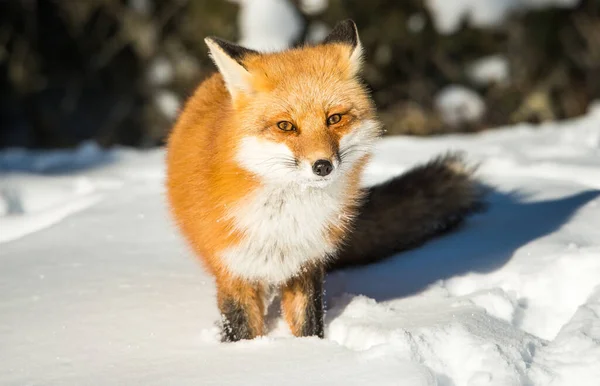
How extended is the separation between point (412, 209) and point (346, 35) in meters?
1.04

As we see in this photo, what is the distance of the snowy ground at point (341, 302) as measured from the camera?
2.54 meters

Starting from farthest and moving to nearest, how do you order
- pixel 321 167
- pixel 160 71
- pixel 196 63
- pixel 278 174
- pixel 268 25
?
1. pixel 160 71
2. pixel 196 63
3. pixel 268 25
4. pixel 278 174
5. pixel 321 167

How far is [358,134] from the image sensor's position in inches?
108

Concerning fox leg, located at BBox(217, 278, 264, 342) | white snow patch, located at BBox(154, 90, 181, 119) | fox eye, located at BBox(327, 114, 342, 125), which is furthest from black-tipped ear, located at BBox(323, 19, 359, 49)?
white snow patch, located at BBox(154, 90, 181, 119)

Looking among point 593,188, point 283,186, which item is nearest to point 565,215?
point 593,188

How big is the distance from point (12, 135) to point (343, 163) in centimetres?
824

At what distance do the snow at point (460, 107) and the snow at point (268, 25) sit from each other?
205 centimetres

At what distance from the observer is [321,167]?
2.50 meters

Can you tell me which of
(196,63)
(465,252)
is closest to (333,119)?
(465,252)

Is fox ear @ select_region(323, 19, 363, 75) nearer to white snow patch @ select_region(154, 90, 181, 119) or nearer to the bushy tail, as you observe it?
the bushy tail

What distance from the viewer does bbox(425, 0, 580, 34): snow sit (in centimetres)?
807

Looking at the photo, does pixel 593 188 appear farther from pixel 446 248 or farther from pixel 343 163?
pixel 343 163

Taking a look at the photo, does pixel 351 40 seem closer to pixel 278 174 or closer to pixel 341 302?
pixel 278 174

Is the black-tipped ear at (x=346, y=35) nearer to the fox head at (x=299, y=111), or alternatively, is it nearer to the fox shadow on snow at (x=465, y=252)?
the fox head at (x=299, y=111)
